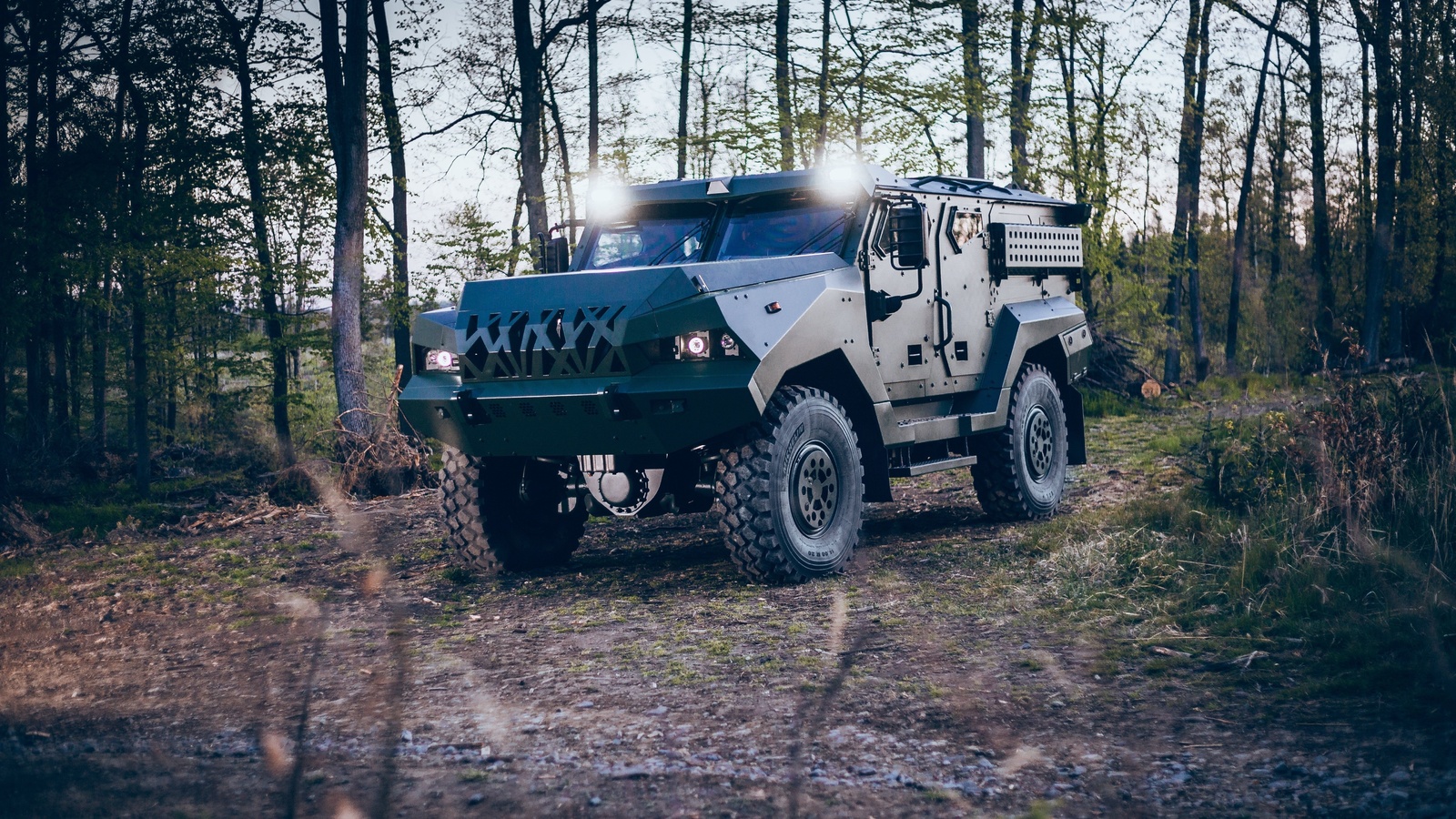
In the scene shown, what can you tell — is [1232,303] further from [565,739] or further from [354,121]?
[565,739]

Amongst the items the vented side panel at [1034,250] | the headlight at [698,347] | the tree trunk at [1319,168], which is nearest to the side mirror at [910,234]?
the headlight at [698,347]

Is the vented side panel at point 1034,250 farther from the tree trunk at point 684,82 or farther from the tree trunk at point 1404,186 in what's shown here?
the tree trunk at point 1404,186

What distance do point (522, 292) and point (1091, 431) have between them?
415 inches

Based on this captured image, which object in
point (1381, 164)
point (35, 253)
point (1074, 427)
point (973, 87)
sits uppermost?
point (973, 87)

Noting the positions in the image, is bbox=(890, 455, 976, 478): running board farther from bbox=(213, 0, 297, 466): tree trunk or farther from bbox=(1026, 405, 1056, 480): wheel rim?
bbox=(213, 0, 297, 466): tree trunk

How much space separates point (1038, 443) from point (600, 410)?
4338 mm

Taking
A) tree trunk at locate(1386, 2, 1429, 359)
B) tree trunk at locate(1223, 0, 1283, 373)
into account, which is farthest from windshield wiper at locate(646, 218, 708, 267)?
tree trunk at locate(1223, 0, 1283, 373)

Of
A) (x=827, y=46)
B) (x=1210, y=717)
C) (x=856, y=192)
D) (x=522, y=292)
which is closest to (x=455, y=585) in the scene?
(x=522, y=292)

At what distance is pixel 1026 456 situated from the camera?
9.26 metres

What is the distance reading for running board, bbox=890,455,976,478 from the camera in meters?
8.07

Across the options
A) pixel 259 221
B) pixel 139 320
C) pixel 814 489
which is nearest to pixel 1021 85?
pixel 259 221

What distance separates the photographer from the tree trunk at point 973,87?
57.2 feet

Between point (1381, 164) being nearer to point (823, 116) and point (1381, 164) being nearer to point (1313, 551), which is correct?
point (823, 116)

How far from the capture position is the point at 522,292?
22.3 ft
